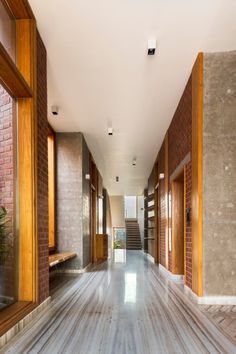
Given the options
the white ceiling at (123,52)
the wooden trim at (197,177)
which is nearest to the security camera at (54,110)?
the white ceiling at (123,52)

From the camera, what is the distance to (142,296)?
4.30 metres

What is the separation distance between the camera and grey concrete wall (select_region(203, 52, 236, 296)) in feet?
12.1

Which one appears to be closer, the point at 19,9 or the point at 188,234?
the point at 19,9

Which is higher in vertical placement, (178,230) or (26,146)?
(26,146)

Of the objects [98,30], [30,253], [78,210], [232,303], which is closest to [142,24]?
[98,30]

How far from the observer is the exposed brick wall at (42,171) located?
3430mm

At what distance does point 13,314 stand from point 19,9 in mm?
3068

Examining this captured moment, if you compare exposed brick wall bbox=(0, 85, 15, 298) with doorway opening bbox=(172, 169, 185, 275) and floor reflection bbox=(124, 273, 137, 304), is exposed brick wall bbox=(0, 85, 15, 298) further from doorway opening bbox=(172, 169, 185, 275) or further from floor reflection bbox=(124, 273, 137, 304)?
doorway opening bbox=(172, 169, 185, 275)

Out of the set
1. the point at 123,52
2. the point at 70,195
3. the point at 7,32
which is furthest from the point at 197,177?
the point at 70,195

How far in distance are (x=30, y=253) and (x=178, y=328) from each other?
1.71m

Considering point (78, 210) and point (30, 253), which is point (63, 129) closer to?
point (78, 210)

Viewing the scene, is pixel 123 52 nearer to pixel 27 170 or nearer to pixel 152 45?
pixel 152 45

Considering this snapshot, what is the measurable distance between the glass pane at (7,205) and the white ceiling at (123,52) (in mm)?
1163

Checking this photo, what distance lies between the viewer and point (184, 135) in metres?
4.92
